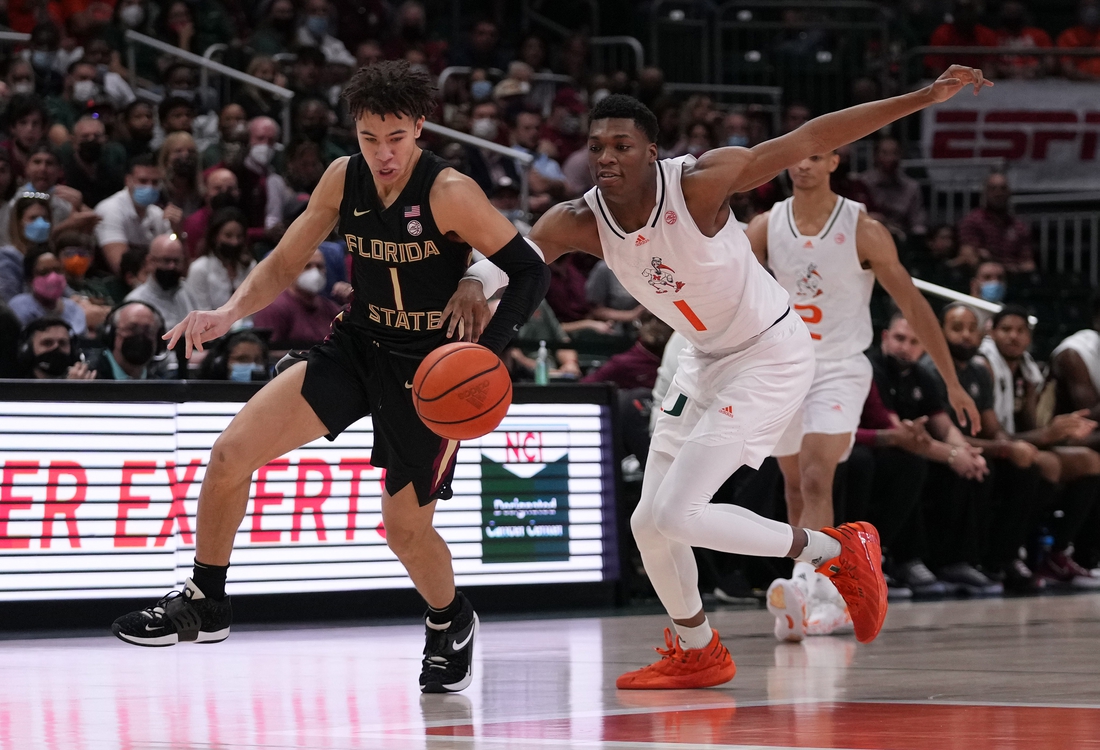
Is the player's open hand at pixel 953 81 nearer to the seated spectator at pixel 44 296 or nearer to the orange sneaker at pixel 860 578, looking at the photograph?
the orange sneaker at pixel 860 578

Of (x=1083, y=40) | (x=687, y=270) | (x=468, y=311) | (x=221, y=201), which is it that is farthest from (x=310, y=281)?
(x=1083, y=40)

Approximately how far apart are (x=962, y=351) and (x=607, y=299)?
3.00m

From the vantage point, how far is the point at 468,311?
4.68 metres

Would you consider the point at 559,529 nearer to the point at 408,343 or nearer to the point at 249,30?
the point at 408,343

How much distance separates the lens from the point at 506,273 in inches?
195

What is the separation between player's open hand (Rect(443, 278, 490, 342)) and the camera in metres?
4.67

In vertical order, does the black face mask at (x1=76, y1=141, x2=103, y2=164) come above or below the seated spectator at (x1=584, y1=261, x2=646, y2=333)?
above

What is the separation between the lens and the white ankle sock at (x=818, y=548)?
555 centimetres

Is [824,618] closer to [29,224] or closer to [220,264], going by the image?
[220,264]

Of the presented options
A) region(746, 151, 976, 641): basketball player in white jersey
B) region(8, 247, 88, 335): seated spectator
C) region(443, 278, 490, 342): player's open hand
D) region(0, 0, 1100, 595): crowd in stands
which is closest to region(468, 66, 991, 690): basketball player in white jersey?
region(443, 278, 490, 342): player's open hand

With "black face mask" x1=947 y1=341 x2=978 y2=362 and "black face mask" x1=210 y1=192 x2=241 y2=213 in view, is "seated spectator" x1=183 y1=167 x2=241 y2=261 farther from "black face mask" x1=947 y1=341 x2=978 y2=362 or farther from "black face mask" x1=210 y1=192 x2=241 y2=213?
"black face mask" x1=947 y1=341 x2=978 y2=362

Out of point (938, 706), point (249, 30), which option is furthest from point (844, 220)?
point (249, 30)

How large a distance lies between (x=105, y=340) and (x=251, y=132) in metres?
4.18

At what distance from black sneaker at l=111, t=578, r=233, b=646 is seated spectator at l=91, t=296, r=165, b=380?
342 centimetres
